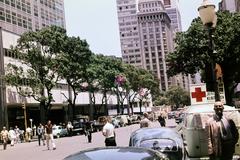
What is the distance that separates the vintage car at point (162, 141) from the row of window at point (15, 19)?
194 ft

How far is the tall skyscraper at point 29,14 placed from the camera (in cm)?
7182

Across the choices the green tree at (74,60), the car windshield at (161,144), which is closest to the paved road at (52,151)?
the car windshield at (161,144)

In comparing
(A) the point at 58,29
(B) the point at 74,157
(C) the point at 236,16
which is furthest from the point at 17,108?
(B) the point at 74,157

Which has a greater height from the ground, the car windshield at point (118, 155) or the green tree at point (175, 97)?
the green tree at point (175, 97)

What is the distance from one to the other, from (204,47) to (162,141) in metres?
31.0

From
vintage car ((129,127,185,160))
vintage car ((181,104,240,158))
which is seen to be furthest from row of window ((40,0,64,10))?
vintage car ((129,127,185,160))

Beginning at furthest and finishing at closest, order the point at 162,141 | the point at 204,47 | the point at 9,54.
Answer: the point at 9,54 < the point at 204,47 < the point at 162,141

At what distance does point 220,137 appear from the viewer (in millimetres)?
9680

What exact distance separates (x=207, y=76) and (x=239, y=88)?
90.8m

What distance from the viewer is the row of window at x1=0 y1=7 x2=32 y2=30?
71006 mm

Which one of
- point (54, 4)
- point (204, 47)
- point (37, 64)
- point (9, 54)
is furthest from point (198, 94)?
point (54, 4)

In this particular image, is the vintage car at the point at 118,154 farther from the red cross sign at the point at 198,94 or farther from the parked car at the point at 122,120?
the parked car at the point at 122,120

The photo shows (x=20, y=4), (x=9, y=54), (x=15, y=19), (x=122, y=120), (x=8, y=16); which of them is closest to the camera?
(x=9, y=54)

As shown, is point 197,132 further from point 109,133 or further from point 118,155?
point 118,155
